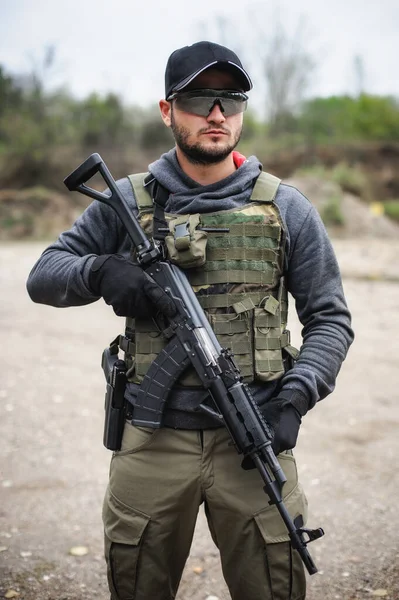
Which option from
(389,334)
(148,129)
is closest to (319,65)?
(148,129)

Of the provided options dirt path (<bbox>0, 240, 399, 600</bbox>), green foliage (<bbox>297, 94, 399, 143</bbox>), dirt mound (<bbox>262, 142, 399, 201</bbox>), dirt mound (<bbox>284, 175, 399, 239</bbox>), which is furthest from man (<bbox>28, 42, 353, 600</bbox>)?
green foliage (<bbox>297, 94, 399, 143</bbox>)

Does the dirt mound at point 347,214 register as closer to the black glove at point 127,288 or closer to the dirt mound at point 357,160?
the dirt mound at point 357,160

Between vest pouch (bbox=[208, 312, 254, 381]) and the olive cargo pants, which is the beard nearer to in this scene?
vest pouch (bbox=[208, 312, 254, 381])

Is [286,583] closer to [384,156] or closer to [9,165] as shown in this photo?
[9,165]

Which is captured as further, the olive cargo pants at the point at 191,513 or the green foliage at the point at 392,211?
the green foliage at the point at 392,211

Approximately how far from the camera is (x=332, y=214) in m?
16.9

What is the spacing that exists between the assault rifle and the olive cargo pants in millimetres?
118

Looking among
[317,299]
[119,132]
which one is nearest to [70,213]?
[119,132]

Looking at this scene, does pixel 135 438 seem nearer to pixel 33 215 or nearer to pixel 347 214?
pixel 347 214

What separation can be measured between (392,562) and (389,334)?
4.51 m

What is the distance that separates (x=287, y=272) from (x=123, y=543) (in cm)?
108

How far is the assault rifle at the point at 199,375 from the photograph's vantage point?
2.08m

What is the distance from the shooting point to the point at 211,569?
3355mm

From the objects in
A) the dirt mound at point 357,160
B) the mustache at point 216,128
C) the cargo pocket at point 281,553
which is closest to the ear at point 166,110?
the mustache at point 216,128
